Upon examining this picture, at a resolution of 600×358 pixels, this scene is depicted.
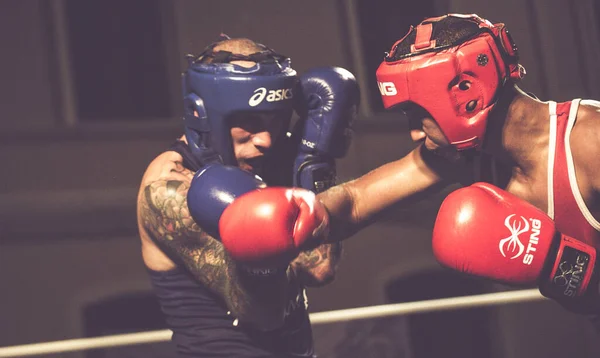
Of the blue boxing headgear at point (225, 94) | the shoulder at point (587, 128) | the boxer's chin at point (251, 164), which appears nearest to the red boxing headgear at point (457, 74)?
the shoulder at point (587, 128)

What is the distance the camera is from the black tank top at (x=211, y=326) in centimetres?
228

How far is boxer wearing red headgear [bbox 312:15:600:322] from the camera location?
6.23 ft

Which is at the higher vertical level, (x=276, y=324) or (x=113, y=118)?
(x=276, y=324)

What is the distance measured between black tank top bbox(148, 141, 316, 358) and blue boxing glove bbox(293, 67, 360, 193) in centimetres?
33

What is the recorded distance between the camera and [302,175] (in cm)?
239

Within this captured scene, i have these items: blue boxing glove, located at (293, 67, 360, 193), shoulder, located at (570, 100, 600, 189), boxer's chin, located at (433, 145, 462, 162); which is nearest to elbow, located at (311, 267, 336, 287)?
blue boxing glove, located at (293, 67, 360, 193)

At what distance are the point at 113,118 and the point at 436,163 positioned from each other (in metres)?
3.63

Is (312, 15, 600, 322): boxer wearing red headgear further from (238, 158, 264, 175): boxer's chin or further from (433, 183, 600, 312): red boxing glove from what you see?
(238, 158, 264, 175): boxer's chin

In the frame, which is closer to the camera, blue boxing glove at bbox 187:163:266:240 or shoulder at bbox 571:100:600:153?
blue boxing glove at bbox 187:163:266:240

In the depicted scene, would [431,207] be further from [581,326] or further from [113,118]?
[113,118]

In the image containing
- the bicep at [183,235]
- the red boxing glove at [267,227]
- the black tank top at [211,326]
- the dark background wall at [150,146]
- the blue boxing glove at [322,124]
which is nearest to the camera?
the red boxing glove at [267,227]

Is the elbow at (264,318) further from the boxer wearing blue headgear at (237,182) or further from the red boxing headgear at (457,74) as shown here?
the red boxing headgear at (457,74)

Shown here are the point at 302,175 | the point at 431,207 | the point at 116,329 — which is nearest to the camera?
the point at 302,175

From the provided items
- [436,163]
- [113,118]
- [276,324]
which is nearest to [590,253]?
[436,163]
